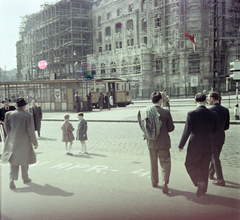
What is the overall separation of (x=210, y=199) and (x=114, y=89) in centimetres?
2703

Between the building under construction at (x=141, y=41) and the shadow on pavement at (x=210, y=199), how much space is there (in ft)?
20.0

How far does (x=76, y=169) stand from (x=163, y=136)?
260 centimetres

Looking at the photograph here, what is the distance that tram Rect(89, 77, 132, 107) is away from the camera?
94.9 feet

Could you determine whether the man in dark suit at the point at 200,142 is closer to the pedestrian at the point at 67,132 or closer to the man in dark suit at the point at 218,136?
the man in dark suit at the point at 218,136

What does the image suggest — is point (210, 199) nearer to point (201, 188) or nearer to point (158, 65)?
point (201, 188)

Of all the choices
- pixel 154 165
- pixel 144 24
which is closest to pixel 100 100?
pixel 154 165

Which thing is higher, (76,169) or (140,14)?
(140,14)

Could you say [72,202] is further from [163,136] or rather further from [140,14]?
[140,14]

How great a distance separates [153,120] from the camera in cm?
481

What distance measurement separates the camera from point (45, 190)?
5129 mm

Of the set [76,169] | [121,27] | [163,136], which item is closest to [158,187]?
[163,136]

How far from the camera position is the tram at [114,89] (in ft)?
94.9

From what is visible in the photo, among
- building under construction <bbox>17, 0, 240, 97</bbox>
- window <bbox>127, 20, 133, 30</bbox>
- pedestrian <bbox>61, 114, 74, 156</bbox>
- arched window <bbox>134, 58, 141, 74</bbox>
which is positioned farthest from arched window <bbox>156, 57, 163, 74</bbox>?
pedestrian <bbox>61, 114, 74, 156</bbox>

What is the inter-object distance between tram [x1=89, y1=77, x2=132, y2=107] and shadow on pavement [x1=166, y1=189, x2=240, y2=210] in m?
24.1
